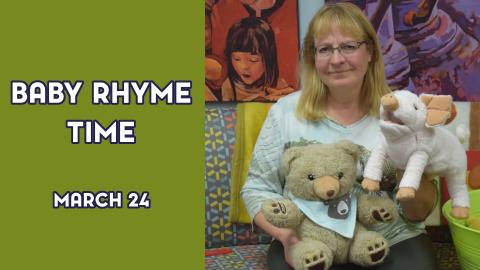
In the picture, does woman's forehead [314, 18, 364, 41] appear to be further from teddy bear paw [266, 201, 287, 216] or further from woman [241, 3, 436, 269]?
teddy bear paw [266, 201, 287, 216]

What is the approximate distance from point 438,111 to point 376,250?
1.10 ft

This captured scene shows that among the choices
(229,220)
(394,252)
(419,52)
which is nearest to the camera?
(394,252)

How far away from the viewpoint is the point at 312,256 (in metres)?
1.11

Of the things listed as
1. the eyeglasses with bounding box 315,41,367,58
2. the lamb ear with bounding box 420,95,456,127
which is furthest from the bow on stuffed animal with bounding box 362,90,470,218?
the eyeglasses with bounding box 315,41,367,58

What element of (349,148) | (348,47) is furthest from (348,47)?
(349,148)

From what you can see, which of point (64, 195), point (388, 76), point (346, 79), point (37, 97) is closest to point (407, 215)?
point (346, 79)

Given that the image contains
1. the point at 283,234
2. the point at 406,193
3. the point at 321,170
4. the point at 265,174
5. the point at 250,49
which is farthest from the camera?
the point at 250,49

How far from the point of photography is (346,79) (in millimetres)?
1299

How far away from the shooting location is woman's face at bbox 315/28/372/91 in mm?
1284

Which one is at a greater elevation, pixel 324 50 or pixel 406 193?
pixel 324 50

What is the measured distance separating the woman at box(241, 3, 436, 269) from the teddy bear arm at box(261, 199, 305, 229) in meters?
0.07

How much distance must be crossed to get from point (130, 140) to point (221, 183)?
41cm

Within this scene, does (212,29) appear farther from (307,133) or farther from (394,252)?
(394,252)

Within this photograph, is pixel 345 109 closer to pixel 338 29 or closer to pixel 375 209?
pixel 338 29
